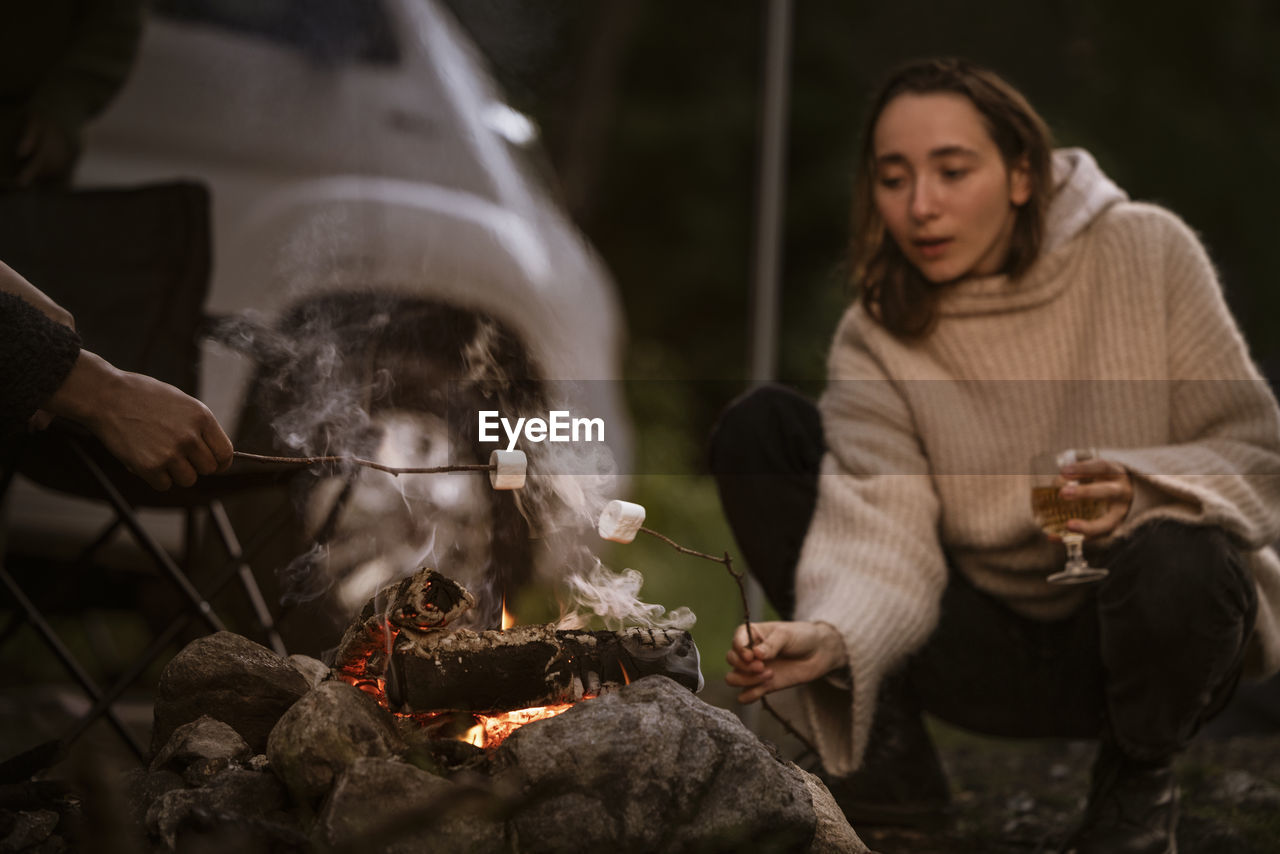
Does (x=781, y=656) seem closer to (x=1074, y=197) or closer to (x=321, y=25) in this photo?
(x=1074, y=197)

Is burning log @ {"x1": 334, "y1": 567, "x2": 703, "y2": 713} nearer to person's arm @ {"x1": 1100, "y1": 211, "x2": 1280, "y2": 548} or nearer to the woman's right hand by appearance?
the woman's right hand

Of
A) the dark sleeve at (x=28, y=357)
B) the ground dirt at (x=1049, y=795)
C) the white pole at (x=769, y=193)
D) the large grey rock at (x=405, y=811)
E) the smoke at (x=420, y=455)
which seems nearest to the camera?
the large grey rock at (x=405, y=811)

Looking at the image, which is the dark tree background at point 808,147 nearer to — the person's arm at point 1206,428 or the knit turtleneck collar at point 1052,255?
the knit turtleneck collar at point 1052,255

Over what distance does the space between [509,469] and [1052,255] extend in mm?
1228

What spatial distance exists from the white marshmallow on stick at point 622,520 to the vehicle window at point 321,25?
178cm

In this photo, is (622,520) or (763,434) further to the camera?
(763,434)

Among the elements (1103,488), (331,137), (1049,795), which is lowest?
(1049,795)

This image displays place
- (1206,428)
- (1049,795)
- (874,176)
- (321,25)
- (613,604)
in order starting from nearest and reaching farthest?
(613,604)
(1206,428)
(874,176)
(1049,795)
(321,25)

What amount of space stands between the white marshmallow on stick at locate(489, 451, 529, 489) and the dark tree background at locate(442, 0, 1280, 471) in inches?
103

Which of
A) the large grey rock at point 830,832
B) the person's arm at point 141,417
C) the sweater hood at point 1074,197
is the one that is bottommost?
the large grey rock at point 830,832

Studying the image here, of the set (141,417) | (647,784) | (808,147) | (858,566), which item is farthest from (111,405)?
(808,147)

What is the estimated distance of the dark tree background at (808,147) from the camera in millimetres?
4793

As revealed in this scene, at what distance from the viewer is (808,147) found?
5730mm

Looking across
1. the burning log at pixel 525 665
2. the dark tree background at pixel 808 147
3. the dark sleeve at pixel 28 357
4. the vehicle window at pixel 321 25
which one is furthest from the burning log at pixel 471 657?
Result: the dark tree background at pixel 808 147
